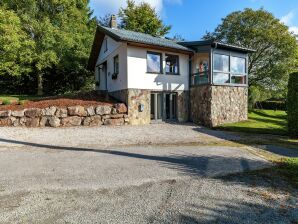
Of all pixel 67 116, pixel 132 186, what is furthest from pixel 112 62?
pixel 132 186

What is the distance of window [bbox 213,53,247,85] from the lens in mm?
16562

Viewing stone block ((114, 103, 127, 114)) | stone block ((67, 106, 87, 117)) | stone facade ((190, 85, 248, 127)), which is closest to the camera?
stone block ((67, 106, 87, 117))

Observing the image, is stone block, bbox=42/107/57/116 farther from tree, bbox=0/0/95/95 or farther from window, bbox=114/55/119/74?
tree, bbox=0/0/95/95

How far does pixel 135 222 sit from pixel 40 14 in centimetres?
2528

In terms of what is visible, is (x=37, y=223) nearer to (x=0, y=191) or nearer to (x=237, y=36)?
(x=0, y=191)

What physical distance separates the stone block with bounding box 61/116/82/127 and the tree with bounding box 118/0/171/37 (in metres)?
21.2

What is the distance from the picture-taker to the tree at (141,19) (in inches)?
1294

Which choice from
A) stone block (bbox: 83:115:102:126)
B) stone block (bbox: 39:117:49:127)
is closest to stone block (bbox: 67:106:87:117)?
stone block (bbox: 83:115:102:126)

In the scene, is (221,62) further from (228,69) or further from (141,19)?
(141,19)

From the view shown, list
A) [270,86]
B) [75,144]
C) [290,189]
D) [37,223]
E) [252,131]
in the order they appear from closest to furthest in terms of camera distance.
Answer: [37,223]
[290,189]
[75,144]
[252,131]
[270,86]

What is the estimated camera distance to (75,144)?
960 cm

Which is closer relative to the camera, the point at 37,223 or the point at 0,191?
the point at 37,223

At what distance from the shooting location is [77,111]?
14.0m

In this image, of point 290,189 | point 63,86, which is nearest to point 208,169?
point 290,189
